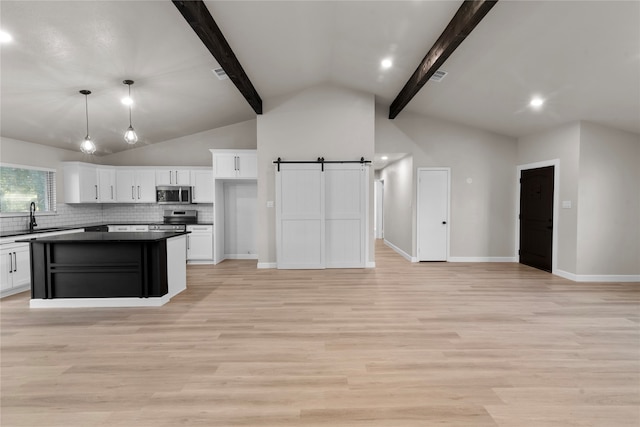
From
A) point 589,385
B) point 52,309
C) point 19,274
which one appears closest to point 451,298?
point 589,385

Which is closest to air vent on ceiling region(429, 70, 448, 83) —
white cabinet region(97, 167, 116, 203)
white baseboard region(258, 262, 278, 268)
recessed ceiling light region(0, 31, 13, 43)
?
white baseboard region(258, 262, 278, 268)

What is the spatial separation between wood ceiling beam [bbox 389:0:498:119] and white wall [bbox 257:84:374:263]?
1.12 m

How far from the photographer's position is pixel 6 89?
387 cm

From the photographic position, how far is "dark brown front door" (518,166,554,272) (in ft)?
19.0

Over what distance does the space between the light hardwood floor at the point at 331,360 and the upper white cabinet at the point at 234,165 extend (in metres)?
2.82

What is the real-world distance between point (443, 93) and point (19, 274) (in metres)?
7.39

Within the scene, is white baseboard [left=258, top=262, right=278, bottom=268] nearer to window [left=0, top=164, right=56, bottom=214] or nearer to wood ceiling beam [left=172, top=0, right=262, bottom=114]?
wood ceiling beam [left=172, top=0, right=262, bottom=114]

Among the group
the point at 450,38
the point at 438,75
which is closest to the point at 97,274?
the point at 450,38

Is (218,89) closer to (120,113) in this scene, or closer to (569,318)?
(120,113)

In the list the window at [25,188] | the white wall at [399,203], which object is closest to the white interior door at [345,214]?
the white wall at [399,203]

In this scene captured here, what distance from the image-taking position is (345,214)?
242 inches

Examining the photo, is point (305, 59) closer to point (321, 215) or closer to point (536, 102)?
point (321, 215)

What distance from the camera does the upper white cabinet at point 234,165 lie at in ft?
21.4

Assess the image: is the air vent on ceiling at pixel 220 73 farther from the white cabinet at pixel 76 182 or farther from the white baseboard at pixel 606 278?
the white baseboard at pixel 606 278
